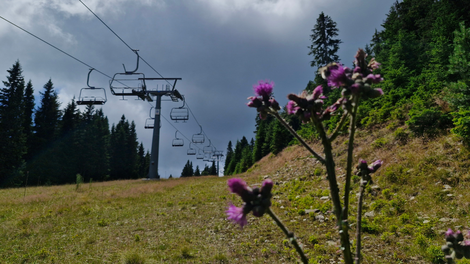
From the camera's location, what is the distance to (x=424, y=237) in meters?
4.96

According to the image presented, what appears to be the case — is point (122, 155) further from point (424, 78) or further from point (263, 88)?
point (263, 88)

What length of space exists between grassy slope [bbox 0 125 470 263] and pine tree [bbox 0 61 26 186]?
2334 centimetres

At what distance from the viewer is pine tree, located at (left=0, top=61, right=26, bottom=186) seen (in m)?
27.5

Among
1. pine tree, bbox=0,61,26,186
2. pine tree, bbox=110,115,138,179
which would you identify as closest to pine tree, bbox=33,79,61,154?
pine tree, bbox=0,61,26,186

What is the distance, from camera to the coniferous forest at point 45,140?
28.3 meters

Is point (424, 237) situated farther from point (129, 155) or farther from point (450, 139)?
point (129, 155)

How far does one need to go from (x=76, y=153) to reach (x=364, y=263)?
148 ft

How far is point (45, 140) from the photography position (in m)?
37.1

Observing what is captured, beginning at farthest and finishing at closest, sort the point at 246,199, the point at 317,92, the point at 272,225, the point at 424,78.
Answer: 1. the point at 424,78
2. the point at 272,225
3. the point at 317,92
4. the point at 246,199

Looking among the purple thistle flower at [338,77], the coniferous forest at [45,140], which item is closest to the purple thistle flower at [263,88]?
the purple thistle flower at [338,77]

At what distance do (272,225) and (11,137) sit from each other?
35.4 meters

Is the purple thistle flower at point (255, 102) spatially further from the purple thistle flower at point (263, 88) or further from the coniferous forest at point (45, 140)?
the coniferous forest at point (45, 140)

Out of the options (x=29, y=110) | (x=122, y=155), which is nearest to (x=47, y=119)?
(x=29, y=110)

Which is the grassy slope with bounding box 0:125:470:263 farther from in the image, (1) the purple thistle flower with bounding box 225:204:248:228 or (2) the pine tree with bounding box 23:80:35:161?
(2) the pine tree with bounding box 23:80:35:161
